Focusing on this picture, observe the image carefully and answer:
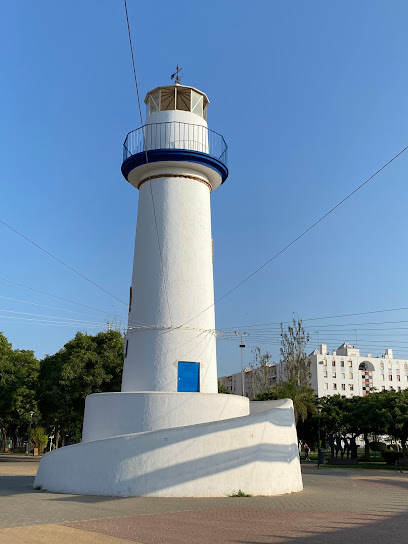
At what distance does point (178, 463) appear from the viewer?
13.2 meters

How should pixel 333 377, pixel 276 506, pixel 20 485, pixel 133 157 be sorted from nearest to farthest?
pixel 276 506, pixel 20 485, pixel 133 157, pixel 333 377

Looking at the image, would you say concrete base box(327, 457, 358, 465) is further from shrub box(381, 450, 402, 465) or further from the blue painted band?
the blue painted band

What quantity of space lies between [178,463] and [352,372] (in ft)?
291

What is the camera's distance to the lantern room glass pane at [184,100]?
1923 centimetres

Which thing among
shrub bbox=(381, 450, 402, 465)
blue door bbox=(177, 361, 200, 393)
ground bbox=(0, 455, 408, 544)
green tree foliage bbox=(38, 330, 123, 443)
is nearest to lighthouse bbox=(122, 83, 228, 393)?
blue door bbox=(177, 361, 200, 393)

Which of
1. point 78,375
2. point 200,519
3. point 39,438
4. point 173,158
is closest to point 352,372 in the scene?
point 39,438

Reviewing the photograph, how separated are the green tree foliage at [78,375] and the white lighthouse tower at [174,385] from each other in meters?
14.1

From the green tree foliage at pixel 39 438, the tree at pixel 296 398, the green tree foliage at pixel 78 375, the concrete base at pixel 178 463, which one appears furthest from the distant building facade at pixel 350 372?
the concrete base at pixel 178 463

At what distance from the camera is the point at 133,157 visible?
1814 centimetres

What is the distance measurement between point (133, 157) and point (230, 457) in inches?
404

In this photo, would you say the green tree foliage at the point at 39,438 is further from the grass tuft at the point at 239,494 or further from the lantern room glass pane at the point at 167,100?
the grass tuft at the point at 239,494

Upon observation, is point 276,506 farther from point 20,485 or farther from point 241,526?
point 20,485

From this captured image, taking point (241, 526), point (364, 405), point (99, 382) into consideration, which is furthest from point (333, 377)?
point (241, 526)

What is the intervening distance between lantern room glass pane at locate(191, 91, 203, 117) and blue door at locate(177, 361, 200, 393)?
9.09m
